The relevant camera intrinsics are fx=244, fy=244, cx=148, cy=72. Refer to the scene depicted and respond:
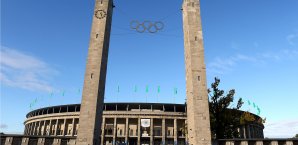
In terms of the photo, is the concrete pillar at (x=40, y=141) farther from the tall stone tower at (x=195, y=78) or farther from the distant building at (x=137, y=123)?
the distant building at (x=137, y=123)

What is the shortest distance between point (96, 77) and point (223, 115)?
23.8 meters

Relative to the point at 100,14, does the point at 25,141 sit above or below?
below

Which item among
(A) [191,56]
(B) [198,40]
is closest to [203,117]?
(A) [191,56]

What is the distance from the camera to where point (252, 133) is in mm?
93875

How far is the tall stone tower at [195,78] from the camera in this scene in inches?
1294

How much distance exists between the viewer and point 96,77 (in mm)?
35312

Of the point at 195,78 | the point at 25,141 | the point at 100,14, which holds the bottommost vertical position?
the point at 25,141

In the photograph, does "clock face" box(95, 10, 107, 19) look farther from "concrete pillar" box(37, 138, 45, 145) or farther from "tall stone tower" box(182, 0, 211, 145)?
"concrete pillar" box(37, 138, 45, 145)

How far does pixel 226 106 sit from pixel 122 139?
45623 millimetres

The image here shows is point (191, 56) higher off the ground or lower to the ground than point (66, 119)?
higher

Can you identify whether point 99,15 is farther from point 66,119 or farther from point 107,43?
point 66,119

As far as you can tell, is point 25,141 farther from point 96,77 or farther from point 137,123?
point 137,123

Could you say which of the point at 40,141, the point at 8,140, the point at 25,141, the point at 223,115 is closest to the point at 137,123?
the point at 223,115

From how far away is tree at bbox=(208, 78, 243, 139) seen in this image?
43000mm
